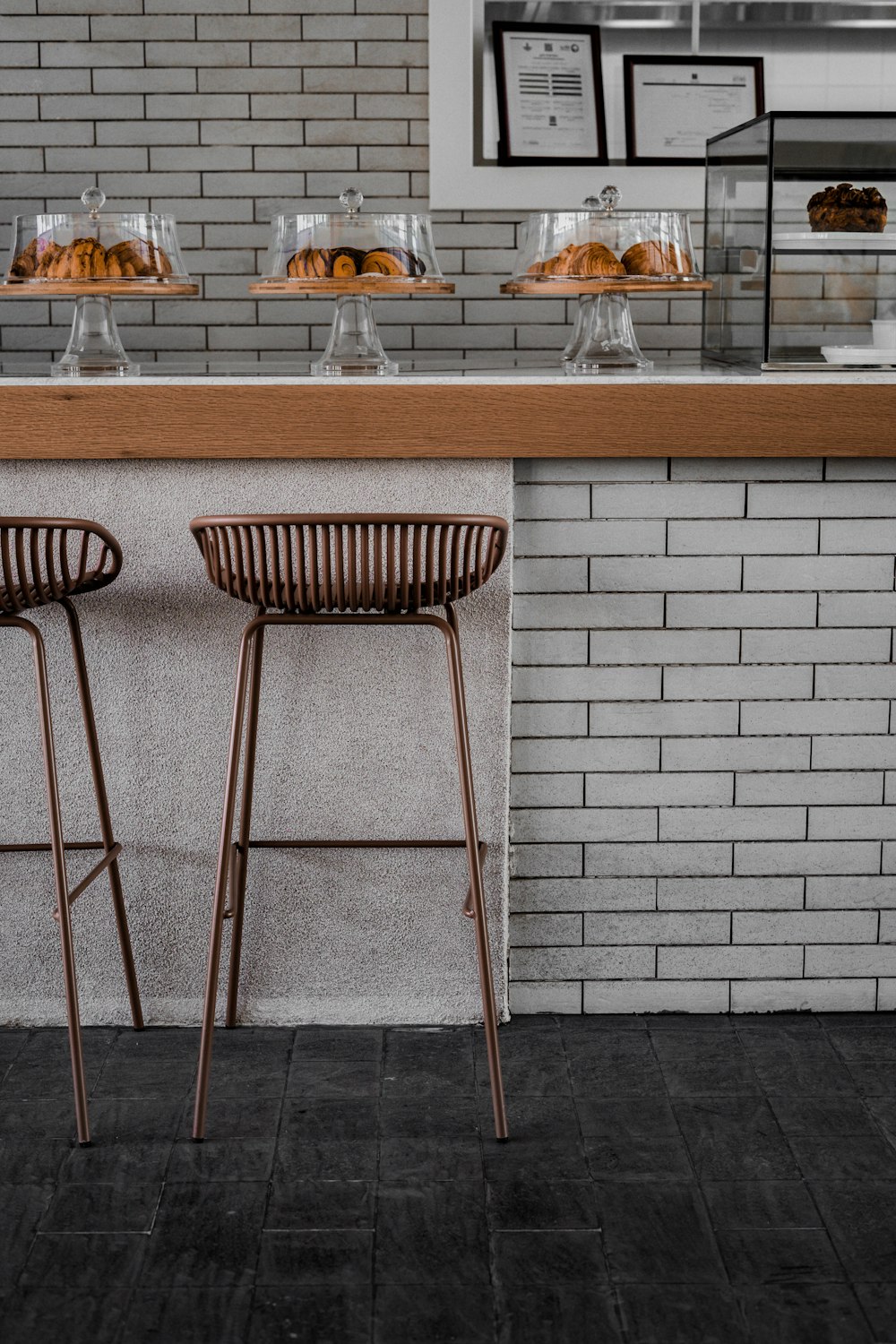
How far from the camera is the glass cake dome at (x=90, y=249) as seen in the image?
8.88 ft

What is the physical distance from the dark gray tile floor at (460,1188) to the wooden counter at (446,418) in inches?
43.3

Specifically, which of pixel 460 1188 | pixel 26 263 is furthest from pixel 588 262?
pixel 460 1188

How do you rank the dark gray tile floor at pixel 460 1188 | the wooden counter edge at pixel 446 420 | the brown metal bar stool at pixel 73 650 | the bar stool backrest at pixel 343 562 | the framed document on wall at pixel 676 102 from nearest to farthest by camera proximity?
the dark gray tile floor at pixel 460 1188, the bar stool backrest at pixel 343 562, the brown metal bar stool at pixel 73 650, the wooden counter edge at pixel 446 420, the framed document on wall at pixel 676 102

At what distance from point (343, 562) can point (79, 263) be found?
957 millimetres

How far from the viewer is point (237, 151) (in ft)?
12.8

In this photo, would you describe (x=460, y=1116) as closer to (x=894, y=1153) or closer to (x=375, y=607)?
(x=894, y=1153)

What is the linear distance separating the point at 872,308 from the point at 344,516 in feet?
4.03

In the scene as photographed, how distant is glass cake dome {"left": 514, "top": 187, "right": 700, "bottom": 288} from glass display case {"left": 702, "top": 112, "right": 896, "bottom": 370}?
0.17 metres

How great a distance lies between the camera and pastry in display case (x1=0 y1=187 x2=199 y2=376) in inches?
106

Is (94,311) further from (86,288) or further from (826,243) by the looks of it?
(826,243)

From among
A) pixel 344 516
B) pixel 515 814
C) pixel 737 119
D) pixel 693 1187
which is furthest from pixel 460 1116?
pixel 737 119

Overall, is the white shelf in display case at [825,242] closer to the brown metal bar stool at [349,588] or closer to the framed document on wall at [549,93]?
the brown metal bar stool at [349,588]

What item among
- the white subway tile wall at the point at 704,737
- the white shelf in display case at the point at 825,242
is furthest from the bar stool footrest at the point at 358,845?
the white shelf in display case at the point at 825,242

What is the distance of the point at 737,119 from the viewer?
13.0 ft
